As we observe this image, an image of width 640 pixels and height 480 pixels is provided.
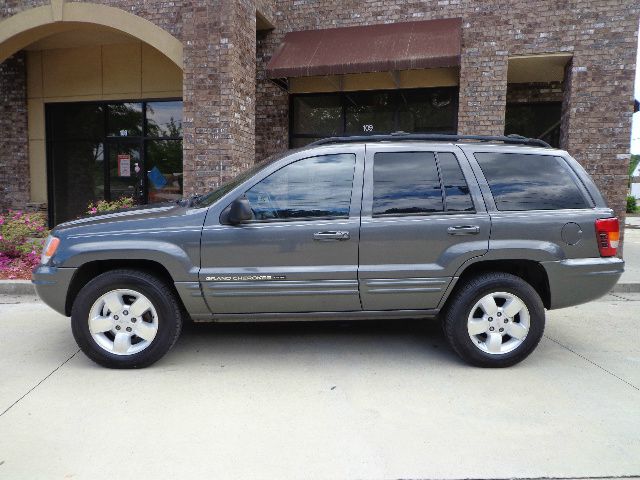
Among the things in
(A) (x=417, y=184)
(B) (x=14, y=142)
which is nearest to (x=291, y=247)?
(A) (x=417, y=184)

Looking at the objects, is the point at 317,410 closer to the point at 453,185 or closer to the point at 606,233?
the point at 453,185

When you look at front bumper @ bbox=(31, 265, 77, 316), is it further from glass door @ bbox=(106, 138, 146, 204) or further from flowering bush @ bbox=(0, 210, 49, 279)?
glass door @ bbox=(106, 138, 146, 204)

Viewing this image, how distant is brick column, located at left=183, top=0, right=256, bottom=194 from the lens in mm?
8422

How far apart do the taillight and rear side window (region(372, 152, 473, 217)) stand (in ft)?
3.56

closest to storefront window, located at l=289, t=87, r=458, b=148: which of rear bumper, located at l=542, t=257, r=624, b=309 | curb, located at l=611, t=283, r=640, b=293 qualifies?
curb, located at l=611, t=283, r=640, b=293

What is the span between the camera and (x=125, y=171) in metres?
12.0

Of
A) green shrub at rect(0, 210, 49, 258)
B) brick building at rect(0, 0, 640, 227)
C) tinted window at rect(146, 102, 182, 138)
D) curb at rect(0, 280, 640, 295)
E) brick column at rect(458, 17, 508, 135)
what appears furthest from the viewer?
tinted window at rect(146, 102, 182, 138)

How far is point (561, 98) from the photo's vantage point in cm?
1004

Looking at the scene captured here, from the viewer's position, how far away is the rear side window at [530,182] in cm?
423

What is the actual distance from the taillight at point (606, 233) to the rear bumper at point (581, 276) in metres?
0.08

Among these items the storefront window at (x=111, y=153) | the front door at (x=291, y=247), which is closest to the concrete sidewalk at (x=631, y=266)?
the front door at (x=291, y=247)

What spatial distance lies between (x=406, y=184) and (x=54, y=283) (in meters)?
3.02

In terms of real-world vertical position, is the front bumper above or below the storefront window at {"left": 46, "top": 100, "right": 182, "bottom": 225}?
below

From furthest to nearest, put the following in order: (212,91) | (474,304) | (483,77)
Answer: (483,77)
(212,91)
(474,304)
